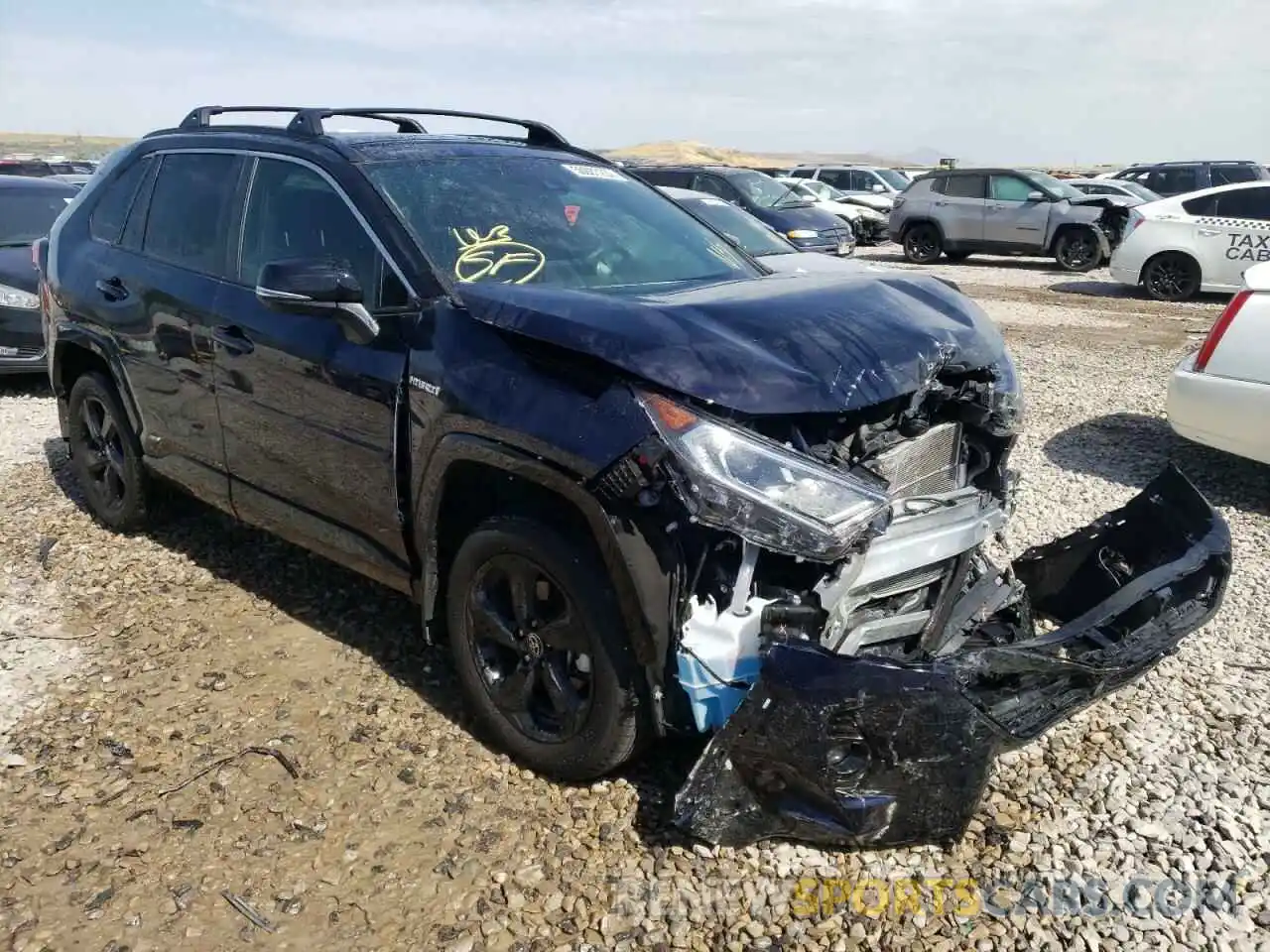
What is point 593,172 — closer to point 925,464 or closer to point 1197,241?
point 925,464

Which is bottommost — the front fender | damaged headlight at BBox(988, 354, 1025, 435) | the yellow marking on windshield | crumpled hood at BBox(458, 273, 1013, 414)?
the front fender

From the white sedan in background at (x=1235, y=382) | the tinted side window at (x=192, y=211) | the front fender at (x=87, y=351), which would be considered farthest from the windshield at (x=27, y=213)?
the white sedan in background at (x=1235, y=382)

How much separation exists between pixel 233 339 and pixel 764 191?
13970 mm

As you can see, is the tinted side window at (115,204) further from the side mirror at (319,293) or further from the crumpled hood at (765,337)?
the crumpled hood at (765,337)

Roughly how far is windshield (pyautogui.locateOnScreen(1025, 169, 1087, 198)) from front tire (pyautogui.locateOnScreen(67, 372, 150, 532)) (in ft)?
56.1

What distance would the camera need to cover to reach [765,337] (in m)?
2.88

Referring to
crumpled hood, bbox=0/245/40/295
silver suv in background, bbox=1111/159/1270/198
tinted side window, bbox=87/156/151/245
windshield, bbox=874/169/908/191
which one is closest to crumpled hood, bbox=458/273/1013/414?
tinted side window, bbox=87/156/151/245

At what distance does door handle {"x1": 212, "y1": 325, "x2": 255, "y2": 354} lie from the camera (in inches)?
152

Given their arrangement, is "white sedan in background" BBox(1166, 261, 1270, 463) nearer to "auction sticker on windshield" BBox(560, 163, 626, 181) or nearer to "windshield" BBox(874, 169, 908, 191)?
"auction sticker on windshield" BBox(560, 163, 626, 181)

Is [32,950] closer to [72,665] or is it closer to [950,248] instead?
[72,665]

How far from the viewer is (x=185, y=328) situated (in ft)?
13.7

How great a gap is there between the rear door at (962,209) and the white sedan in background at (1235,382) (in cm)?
1373

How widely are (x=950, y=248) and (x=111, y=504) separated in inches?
667

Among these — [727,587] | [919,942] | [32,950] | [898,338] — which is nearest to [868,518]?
[727,587]
